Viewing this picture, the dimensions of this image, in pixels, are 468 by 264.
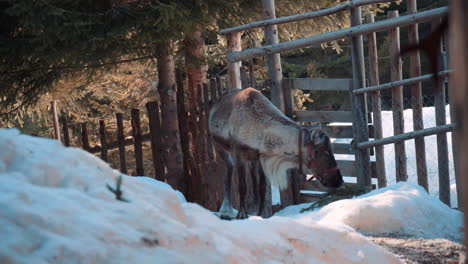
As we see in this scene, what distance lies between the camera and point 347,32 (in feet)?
24.8

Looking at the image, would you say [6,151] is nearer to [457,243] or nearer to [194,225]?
[194,225]

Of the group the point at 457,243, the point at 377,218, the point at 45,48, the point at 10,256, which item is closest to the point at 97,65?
the point at 45,48

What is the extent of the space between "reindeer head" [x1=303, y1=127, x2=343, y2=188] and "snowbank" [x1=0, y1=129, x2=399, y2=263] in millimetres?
3590

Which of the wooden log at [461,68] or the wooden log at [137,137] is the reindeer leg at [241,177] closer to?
the wooden log at [137,137]

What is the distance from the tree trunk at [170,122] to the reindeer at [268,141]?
7.91 feet

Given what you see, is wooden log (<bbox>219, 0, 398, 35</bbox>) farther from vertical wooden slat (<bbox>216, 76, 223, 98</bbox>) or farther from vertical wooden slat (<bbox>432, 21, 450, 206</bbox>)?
vertical wooden slat (<bbox>432, 21, 450, 206</bbox>)

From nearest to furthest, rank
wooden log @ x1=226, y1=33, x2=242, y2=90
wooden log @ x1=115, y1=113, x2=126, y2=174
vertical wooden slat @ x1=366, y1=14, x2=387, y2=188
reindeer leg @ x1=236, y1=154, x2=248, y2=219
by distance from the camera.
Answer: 1. reindeer leg @ x1=236, y1=154, x2=248, y2=219
2. vertical wooden slat @ x1=366, y1=14, x2=387, y2=188
3. wooden log @ x1=115, y1=113, x2=126, y2=174
4. wooden log @ x1=226, y1=33, x2=242, y2=90

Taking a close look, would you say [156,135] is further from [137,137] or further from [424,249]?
[424,249]

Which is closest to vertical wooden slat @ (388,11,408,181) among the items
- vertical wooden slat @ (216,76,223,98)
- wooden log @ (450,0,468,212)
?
vertical wooden slat @ (216,76,223,98)

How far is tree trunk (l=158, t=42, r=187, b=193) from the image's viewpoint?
9.98 meters

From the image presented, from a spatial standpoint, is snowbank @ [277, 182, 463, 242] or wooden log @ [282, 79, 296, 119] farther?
wooden log @ [282, 79, 296, 119]

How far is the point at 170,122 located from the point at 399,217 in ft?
16.6

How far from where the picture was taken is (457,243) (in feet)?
17.9

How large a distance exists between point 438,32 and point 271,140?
596 cm
